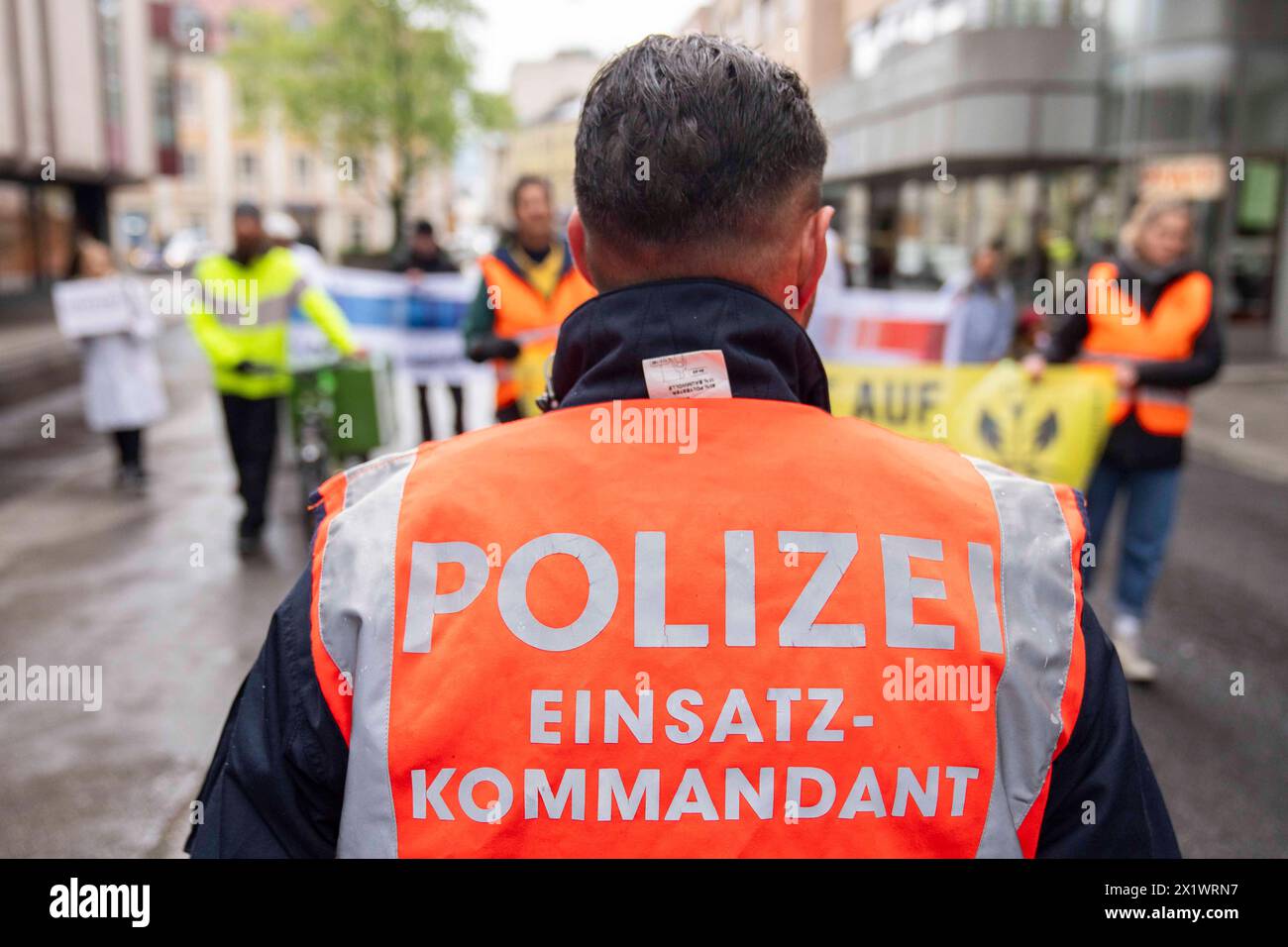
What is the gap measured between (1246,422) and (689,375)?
514 inches

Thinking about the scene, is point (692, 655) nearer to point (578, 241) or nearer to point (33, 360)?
point (578, 241)

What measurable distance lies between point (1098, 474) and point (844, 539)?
461cm

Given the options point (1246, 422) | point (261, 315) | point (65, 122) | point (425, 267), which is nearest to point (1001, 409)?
point (261, 315)

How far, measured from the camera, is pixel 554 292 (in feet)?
20.9

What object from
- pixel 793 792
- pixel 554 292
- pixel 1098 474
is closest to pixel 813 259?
pixel 793 792

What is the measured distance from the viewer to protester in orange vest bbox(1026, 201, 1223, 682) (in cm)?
528

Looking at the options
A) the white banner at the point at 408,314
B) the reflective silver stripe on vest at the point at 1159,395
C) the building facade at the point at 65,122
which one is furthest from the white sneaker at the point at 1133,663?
the building facade at the point at 65,122

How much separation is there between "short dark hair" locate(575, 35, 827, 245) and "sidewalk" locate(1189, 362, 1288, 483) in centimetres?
788

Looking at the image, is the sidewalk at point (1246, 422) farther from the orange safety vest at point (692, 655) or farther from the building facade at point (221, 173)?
the building facade at point (221, 173)

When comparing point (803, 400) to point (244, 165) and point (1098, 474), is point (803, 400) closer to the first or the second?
point (1098, 474)

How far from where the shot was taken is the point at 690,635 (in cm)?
133

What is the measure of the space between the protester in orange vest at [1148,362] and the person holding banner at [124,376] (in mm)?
7389

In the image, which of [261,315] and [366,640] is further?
[261,315]

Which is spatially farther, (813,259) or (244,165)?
(244,165)
